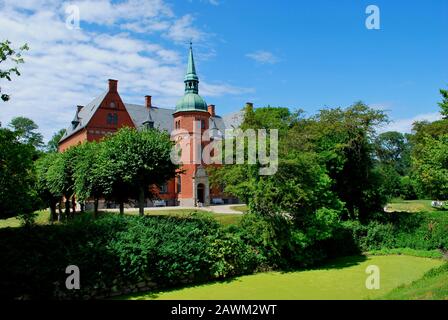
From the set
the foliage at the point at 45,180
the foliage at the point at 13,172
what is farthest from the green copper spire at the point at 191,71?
the foliage at the point at 13,172

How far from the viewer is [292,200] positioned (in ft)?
59.1

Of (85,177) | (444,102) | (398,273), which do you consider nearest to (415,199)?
(444,102)

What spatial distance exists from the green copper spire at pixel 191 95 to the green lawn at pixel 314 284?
32.8m

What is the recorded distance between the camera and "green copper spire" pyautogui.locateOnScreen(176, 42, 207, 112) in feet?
159

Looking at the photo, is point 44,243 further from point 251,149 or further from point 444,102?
point 444,102

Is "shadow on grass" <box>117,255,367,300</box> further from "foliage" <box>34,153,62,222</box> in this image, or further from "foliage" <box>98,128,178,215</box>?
"foliage" <box>34,153,62,222</box>

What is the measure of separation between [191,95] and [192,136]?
5505 mm

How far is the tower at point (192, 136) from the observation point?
48438 millimetres

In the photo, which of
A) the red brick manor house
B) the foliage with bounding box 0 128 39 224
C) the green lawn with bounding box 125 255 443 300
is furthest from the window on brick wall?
the foliage with bounding box 0 128 39 224

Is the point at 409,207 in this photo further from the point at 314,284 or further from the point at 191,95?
the point at 314,284

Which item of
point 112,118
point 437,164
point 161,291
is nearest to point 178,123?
point 112,118

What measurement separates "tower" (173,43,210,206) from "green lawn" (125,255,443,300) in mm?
30624

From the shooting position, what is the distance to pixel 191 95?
1932 inches

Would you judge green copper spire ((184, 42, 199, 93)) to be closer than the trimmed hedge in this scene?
No
